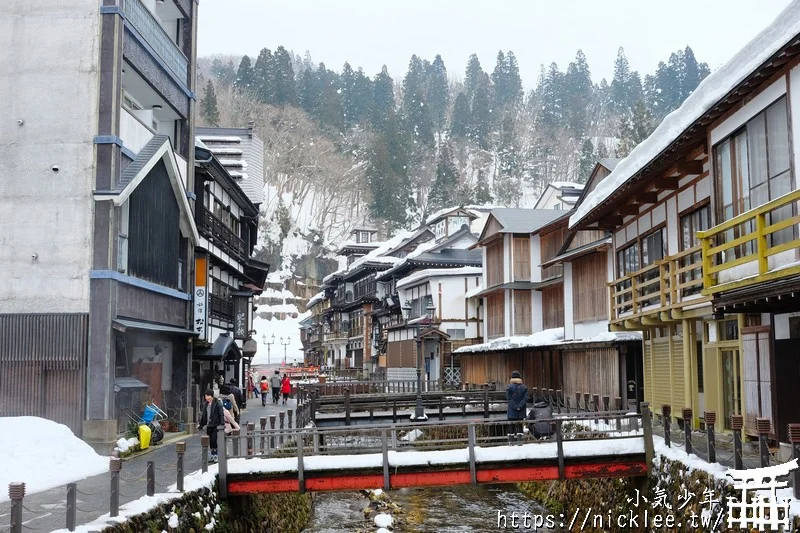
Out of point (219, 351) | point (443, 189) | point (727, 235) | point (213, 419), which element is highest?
point (443, 189)

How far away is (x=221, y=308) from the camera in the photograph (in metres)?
38.3

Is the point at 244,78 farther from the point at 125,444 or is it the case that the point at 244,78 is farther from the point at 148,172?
the point at 125,444

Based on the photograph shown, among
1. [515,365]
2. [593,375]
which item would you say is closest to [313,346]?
[515,365]

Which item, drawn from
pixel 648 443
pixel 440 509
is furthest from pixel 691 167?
pixel 440 509

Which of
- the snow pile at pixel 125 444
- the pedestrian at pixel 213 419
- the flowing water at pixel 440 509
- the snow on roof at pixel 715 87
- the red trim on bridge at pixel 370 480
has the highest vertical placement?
the snow on roof at pixel 715 87

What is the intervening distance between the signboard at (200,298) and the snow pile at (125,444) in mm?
8603

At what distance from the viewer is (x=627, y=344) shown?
2616 centimetres

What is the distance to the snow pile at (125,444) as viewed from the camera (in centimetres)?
2064

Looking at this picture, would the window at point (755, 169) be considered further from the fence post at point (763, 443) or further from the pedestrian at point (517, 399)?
the pedestrian at point (517, 399)

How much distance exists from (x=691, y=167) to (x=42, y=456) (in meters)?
16.2

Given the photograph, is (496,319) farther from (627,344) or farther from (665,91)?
(665,91)

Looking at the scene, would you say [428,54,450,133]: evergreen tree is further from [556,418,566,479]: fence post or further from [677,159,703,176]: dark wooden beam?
[556,418,566,479]: fence post

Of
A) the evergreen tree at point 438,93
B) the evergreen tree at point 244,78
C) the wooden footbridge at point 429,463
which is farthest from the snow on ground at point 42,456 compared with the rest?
the evergreen tree at point 438,93

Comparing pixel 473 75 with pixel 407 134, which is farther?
pixel 473 75
